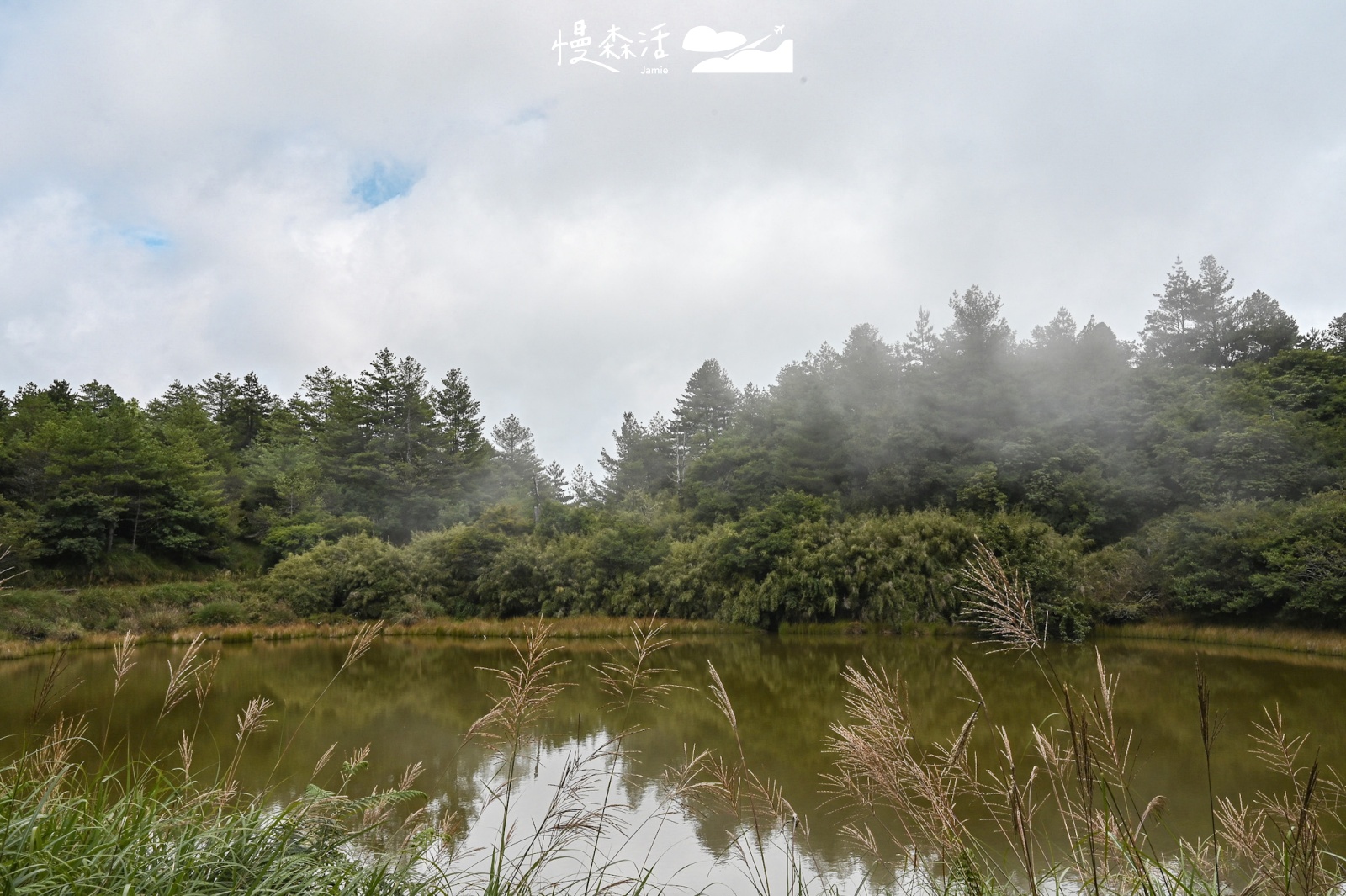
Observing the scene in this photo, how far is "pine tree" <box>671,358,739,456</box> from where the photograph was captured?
32.8 m

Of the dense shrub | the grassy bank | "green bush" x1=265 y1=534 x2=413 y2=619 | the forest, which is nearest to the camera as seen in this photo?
the grassy bank

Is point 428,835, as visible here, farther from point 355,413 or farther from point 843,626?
point 355,413

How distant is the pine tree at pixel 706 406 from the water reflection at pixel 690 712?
1885 cm

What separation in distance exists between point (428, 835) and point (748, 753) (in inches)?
172

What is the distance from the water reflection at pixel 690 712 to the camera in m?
5.10

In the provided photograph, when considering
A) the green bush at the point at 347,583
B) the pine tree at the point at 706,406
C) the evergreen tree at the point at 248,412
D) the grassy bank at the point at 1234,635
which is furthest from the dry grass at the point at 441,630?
the evergreen tree at the point at 248,412

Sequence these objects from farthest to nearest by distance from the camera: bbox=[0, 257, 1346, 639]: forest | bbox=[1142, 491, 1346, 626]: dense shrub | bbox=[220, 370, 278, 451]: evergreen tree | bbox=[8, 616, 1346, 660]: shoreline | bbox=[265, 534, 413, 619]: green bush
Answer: bbox=[220, 370, 278, 451]: evergreen tree, bbox=[265, 534, 413, 619]: green bush, bbox=[0, 257, 1346, 639]: forest, bbox=[8, 616, 1346, 660]: shoreline, bbox=[1142, 491, 1346, 626]: dense shrub

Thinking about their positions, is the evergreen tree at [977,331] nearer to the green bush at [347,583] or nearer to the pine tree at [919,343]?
the pine tree at [919,343]

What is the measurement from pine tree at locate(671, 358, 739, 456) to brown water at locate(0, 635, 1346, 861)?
61.6 feet

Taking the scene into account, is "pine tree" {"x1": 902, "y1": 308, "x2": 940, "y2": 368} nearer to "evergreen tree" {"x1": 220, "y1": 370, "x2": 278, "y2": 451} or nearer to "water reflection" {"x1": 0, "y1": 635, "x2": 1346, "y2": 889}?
"water reflection" {"x1": 0, "y1": 635, "x2": 1346, "y2": 889}

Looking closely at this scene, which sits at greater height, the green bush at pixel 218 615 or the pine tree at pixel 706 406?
the pine tree at pixel 706 406

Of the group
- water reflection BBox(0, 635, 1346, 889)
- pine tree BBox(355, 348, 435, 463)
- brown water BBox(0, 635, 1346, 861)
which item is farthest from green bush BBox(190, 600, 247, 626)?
pine tree BBox(355, 348, 435, 463)

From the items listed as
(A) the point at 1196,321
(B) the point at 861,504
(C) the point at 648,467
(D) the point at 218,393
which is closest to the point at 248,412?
(D) the point at 218,393

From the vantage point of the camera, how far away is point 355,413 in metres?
30.6
